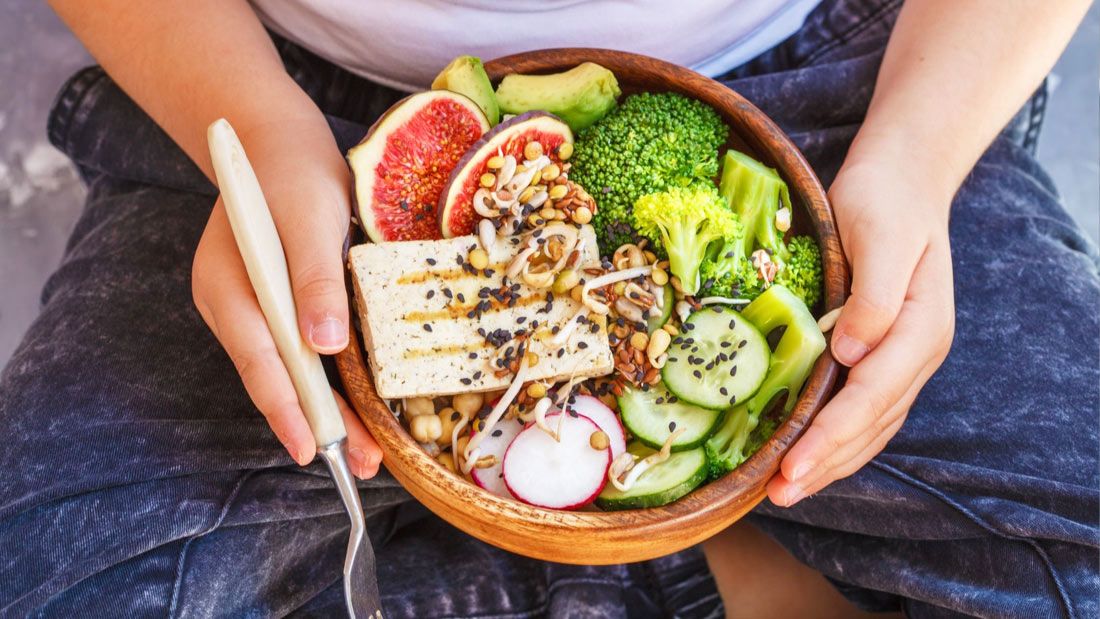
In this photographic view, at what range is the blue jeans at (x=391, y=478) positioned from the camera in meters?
1.63

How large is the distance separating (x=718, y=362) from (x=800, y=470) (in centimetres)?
21

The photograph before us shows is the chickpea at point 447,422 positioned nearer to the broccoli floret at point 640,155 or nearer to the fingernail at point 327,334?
the fingernail at point 327,334

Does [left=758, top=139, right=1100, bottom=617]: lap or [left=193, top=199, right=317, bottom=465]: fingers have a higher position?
[left=193, top=199, right=317, bottom=465]: fingers

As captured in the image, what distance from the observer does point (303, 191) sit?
4.96ft

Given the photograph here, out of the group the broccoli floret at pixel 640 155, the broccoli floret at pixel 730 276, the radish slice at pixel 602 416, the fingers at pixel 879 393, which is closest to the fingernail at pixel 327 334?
the radish slice at pixel 602 416

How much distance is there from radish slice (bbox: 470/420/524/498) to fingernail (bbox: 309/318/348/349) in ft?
0.98

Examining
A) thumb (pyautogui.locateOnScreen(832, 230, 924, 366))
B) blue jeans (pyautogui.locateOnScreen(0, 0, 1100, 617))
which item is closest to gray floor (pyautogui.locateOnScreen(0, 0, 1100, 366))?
blue jeans (pyautogui.locateOnScreen(0, 0, 1100, 617))

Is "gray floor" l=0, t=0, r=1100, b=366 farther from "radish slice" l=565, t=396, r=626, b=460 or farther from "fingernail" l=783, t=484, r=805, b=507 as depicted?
"radish slice" l=565, t=396, r=626, b=460

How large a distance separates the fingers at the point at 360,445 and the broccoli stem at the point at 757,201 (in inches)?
27.6

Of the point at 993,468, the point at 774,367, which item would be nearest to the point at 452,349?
the point at 774,367

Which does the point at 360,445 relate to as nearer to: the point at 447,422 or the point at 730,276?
the point at 447,422

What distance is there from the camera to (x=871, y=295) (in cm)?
150

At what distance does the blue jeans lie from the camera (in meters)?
1.63

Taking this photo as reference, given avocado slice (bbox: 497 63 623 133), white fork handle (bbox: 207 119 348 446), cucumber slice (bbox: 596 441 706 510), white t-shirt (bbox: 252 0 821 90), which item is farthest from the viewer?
white t-shirt (bbox: 252 0 821 90)
